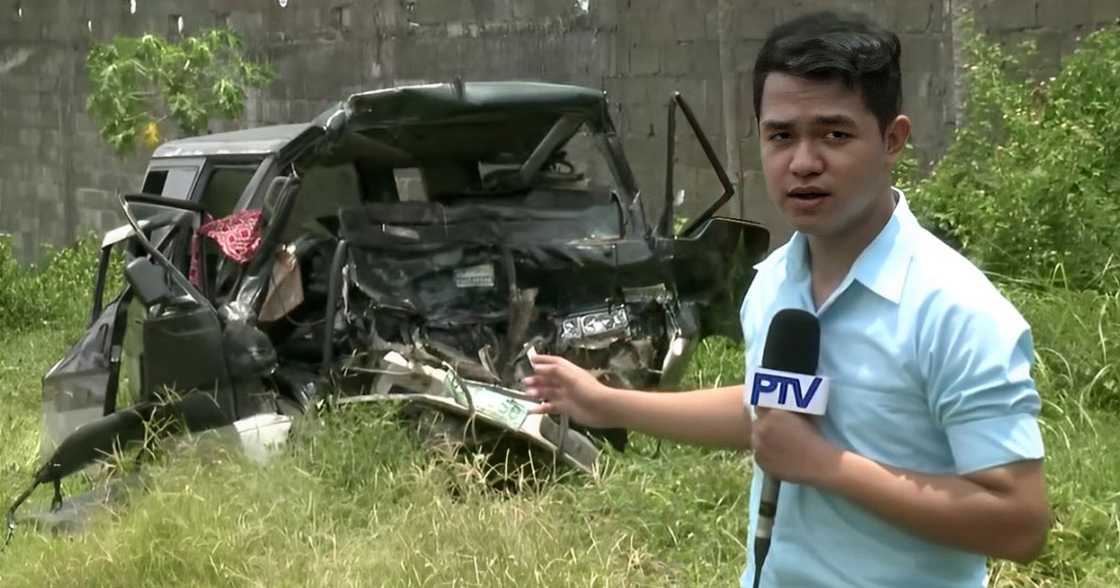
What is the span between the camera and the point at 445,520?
515cm

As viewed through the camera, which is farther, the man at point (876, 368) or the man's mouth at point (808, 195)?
the man's mouth at point (808, 195)

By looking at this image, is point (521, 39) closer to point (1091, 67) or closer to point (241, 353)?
point (1091, 67)

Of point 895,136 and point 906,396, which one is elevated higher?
point 895,136

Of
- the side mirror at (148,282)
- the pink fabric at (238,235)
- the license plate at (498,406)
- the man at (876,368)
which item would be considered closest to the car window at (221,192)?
the pink fabric at (238,235)

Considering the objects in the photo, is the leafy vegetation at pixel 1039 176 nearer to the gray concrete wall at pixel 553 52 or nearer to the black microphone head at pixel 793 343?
the gray concrete wall at pixel 553 52

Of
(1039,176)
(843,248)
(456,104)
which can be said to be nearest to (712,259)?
(456,104)

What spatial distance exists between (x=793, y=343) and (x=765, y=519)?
0.28m

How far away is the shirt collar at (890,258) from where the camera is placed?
2029mm

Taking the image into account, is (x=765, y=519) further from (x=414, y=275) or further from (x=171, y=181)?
(x=171, y=181)

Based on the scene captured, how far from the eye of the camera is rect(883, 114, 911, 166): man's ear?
6.91 ft

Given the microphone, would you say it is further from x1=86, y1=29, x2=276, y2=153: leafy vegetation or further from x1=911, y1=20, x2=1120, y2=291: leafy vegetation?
x1=86, y1=29, x2=276, y2=153: leafy vegetation

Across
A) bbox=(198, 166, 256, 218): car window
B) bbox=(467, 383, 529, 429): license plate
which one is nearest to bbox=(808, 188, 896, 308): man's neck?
bbox=(467, 383, 529, 429): license plate

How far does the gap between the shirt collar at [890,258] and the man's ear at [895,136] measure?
7 cm

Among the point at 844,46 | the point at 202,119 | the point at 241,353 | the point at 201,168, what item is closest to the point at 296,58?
the point at 202,119
